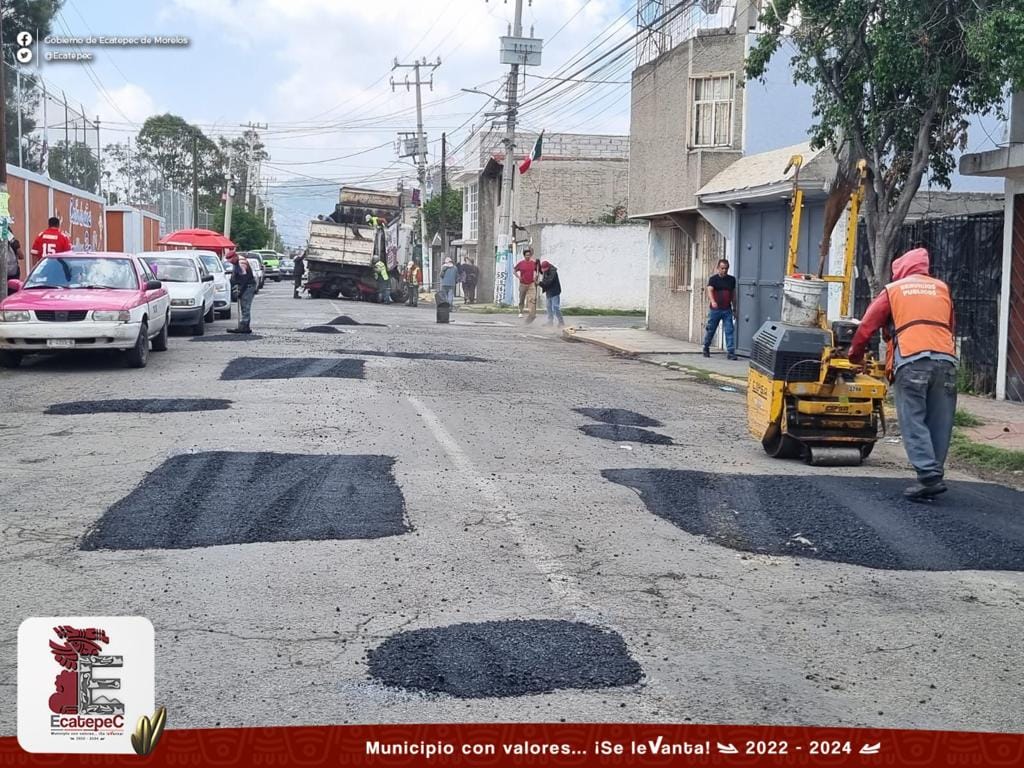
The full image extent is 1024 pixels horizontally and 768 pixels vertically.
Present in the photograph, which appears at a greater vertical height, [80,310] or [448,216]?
[448,216]

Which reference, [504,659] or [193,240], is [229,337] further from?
[193,240]

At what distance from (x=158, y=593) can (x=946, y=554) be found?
14.5ft

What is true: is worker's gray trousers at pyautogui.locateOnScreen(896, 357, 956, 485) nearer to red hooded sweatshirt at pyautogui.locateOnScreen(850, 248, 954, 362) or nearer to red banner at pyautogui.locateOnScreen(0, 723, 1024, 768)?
red hooded sweatshirt at pyautogui.locateOnScreen(850, 248, 954, 362)

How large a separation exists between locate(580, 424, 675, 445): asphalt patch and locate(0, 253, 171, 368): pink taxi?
685cm

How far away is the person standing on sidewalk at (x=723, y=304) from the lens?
21719mm

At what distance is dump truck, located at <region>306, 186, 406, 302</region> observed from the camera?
42.1 meters

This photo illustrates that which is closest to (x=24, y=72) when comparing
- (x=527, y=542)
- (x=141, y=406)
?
(x=141, y=406)

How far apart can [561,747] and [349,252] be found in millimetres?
38682

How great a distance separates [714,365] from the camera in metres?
20.9

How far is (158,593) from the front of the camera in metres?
6.13

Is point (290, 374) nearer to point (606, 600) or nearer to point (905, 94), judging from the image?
point (905, 94)

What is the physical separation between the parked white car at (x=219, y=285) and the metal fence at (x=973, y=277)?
47.8 feet

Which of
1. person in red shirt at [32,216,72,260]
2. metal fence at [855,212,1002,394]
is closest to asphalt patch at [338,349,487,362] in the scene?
metal fence at [855,212,1002,394]

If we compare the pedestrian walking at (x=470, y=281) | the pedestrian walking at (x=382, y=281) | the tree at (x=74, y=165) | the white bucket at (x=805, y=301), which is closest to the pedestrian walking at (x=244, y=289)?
the tree at (x=74, y=165)
